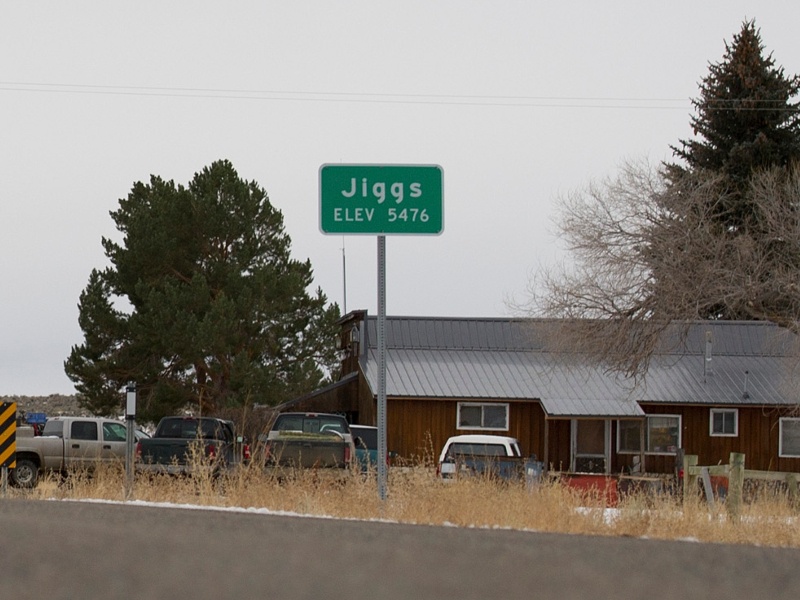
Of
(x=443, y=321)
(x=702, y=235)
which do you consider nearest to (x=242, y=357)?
(x=443, y=321)

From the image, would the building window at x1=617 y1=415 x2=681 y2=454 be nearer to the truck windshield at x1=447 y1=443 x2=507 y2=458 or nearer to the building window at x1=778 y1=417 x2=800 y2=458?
the building window at x1=778 y1=417 x2=800 y2=458

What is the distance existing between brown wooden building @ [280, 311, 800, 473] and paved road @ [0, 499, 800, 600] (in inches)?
1093

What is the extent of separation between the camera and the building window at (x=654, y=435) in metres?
37.5

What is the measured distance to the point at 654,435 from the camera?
37.7 m

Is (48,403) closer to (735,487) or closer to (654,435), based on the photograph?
(654,435)

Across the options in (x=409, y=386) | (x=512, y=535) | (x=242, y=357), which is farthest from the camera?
(x=242, y=357)

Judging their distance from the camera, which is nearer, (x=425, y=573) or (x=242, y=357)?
(x=425, y=573)

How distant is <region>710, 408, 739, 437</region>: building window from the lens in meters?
37.5

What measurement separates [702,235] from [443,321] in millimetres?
10827

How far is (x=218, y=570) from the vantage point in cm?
573

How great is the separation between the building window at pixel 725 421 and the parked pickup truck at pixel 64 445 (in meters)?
19.5

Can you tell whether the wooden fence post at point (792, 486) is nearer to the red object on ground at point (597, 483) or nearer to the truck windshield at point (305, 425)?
the red object on ground at point (597, 483)

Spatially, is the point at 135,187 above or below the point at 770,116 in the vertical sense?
below

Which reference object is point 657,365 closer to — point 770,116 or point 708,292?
point 708,292
